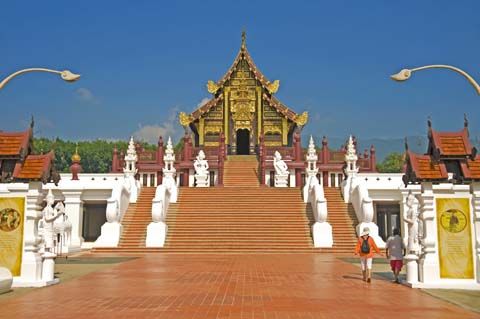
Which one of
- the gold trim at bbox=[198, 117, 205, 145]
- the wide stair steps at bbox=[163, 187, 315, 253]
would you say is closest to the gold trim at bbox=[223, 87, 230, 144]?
the gold trim at bbox=[198, 117, 205, 145]

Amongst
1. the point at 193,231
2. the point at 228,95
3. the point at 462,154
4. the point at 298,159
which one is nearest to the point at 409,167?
the point at 462,154

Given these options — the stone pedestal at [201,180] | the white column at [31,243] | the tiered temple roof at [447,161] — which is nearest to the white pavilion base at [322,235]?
the tiered temple roof at [447,161]

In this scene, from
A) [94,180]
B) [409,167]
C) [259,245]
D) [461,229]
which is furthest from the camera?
[94,180]

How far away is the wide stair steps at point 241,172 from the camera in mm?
31172

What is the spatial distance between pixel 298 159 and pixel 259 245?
13882 mm

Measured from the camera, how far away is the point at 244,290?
33.3 feet

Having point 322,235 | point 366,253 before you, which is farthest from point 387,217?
point 366,253

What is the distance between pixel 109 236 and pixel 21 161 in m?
9.46

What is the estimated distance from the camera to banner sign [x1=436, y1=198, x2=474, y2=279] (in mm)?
11078

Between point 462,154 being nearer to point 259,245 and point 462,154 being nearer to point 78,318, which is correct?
point 78,318

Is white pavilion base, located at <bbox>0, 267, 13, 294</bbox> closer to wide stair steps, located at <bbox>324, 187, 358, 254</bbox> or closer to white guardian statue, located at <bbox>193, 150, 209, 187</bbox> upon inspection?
wide stair steps, located at <bbox>324, 187, 358, 254</bbox>

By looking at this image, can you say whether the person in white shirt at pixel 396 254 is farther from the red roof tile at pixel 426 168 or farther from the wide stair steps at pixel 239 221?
the wide stair steps at pixel 239 221

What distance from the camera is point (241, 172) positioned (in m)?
33.1

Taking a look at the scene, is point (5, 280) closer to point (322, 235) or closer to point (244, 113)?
point (322, 235)
